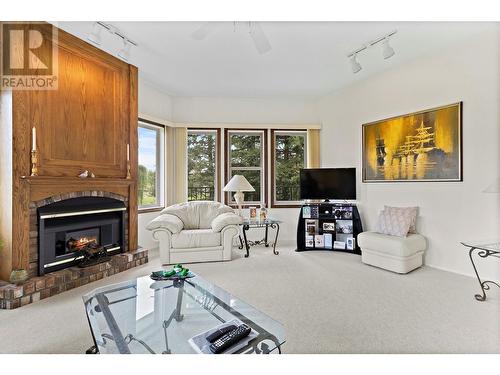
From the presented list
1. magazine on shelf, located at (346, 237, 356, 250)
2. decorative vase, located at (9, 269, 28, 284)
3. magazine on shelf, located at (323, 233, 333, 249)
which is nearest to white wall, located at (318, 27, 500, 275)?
magazine on shelf, located at (346, 237, 356, 250)

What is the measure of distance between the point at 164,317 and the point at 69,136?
2431 millimetres

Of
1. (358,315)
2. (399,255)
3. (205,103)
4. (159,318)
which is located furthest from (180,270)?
(205,103)

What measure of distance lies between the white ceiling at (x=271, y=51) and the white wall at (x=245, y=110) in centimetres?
41

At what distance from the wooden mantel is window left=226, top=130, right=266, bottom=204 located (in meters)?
1.99

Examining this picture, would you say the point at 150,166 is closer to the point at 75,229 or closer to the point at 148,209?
the point at 148,209

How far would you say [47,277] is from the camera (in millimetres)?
2607

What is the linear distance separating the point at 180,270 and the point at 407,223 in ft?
9.82

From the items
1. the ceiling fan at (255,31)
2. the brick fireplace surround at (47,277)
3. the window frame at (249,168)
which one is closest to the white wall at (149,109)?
the brick fireplace surround at (47,277)

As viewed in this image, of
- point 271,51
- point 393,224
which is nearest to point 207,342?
point 393,224

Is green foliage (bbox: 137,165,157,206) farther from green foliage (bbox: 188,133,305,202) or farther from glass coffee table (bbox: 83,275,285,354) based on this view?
glass coffee table (bbox: 83,275,285,354)

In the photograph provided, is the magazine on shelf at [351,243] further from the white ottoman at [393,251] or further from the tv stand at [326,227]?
the white ottoman at [393,251]

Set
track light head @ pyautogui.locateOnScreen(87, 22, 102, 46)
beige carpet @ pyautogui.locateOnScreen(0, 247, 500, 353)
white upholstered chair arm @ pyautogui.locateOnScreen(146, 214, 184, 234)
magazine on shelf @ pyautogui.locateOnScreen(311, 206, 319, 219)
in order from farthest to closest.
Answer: magazine on shelf @ pyautogui.locateOnScreen(311, 206, 319, 219) < white upholstered chair arm @ pyautogui.locateOnScreen(146, 214, 184, 234) < track light head @ pyautogui.locateOnScreen(87, 22, 102, 46) < beige carpet @ pyautogui.locateOnScreen(0, 247, 500, 353)

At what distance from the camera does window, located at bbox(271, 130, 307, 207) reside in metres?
5.27

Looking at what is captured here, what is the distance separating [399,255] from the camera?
3.23 metres
